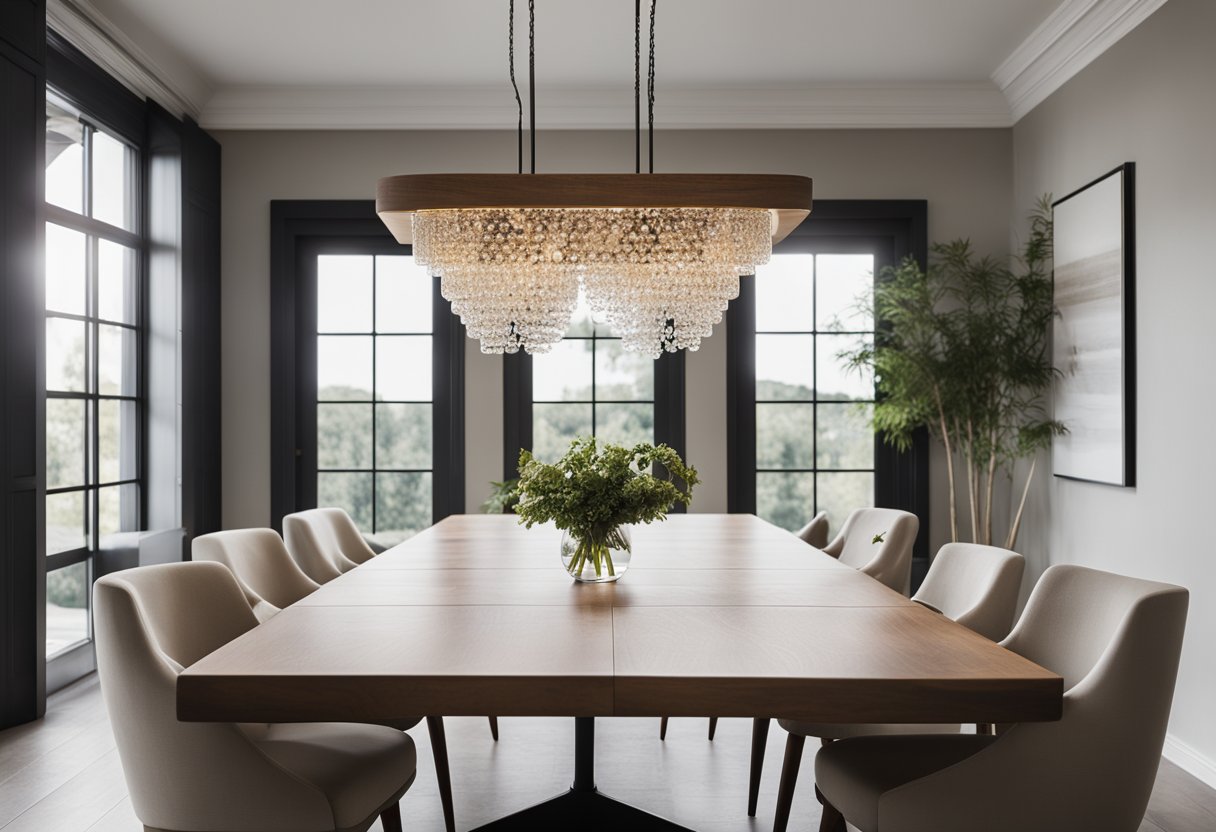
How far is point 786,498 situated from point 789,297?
1162 mm

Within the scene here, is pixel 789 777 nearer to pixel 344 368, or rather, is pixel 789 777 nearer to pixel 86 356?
pixel 86 356

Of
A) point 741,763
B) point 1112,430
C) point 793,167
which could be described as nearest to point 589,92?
point 793,167

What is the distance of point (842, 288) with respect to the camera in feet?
17.7

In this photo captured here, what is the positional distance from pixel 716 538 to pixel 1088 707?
1765mm

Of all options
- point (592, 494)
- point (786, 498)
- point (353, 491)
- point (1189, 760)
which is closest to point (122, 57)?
point (353, 491)

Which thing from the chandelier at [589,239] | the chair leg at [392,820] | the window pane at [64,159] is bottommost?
the chair leg at [392,820]

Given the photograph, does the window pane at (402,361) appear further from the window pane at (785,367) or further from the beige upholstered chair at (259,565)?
the beige upholstered chair at (259,565)

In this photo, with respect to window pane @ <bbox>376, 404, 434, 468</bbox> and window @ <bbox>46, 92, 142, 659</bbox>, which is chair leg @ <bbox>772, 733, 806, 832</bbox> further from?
window pane @ <bbox>376, 404, 434, 468</bbox>

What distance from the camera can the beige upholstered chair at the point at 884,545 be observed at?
325 cm

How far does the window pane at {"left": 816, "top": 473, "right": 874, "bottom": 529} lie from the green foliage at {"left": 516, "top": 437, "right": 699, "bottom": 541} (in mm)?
3102

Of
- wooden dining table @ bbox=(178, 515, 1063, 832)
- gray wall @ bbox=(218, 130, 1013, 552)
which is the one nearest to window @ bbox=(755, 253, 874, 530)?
gray wall @ bbox=(218, 130, 1013, 552)

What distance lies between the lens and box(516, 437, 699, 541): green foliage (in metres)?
2.41

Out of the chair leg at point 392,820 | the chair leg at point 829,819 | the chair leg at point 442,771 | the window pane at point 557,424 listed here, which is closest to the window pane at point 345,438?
the window pane at point 557,424

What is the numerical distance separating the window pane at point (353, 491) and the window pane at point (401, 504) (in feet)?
0.19
